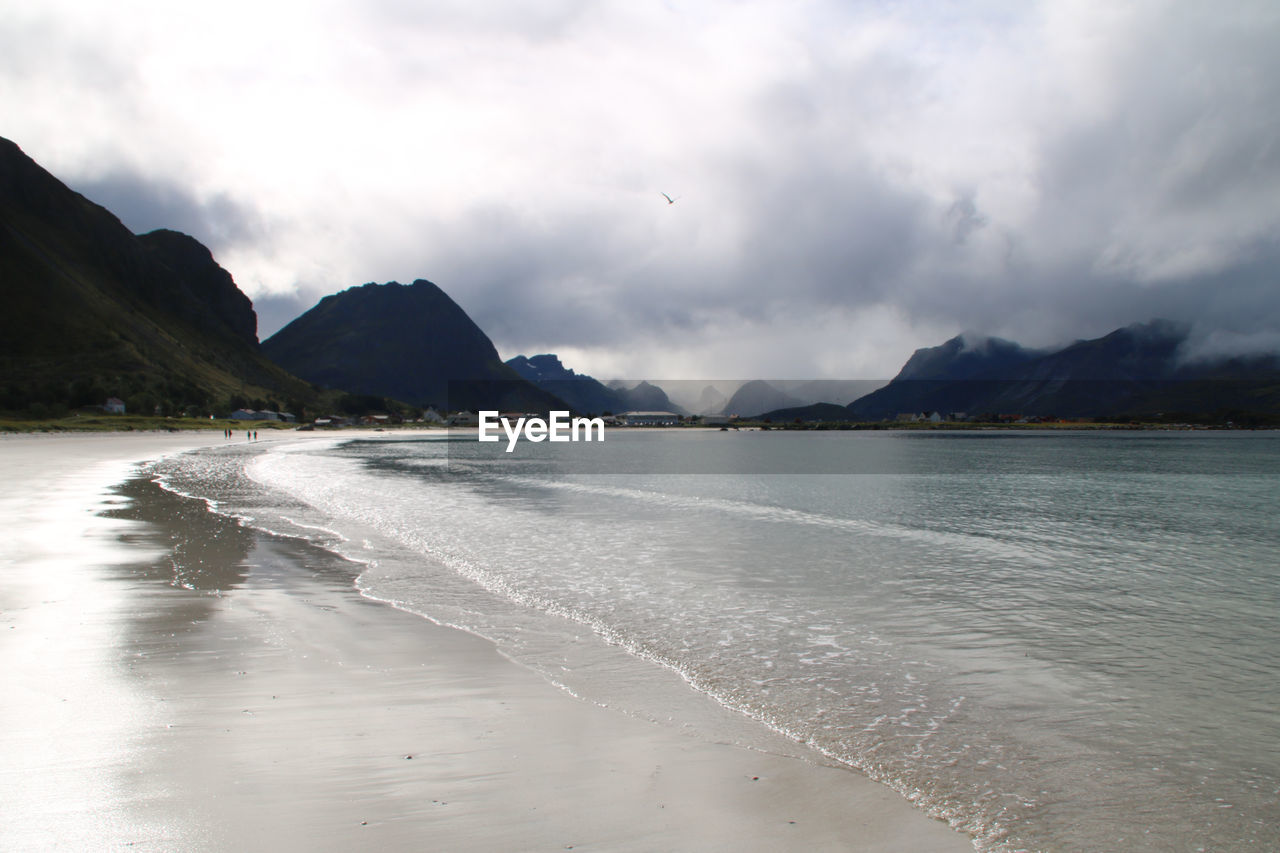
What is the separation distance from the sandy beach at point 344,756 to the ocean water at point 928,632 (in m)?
0.87

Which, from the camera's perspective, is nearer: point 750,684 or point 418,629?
point 750,684

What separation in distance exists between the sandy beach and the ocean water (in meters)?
0.87

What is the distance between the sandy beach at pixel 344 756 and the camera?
5332mm

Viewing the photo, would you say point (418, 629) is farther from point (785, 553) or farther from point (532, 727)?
point (785, 553)

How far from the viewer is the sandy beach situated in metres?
5.33

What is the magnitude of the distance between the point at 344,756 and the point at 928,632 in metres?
9.96

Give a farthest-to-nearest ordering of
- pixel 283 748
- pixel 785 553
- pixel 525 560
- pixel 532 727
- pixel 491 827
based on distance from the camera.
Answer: pixel 785 553, pixel 525 560, pixel 532 727, pixel 283 748, pixel 491 827

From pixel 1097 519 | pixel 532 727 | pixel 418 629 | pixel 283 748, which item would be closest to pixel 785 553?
pixel 418 629

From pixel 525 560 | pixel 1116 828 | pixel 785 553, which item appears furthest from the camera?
pixel 785 553

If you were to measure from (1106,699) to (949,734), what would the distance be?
298 cm

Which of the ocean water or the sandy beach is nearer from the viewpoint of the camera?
the sandy beach

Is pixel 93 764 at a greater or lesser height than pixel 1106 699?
greater

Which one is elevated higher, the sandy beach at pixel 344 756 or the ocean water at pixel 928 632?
the sandy beach at pixel 344 756

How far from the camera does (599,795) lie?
6.04 m
